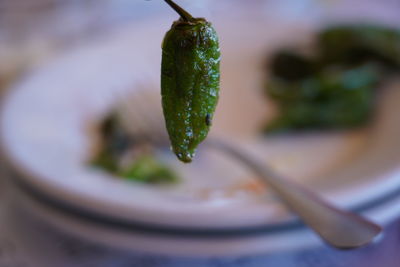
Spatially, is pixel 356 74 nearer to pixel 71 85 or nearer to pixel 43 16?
pixel 71 85

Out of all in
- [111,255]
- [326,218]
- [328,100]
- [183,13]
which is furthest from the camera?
[328,100]

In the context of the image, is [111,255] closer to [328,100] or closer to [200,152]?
[200,152]

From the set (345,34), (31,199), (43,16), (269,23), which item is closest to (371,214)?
(31,199)

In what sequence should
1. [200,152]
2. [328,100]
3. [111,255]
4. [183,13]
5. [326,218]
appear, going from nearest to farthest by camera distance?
[183,13]
[326,218]
[111,255]
[200,152]
[328,100]

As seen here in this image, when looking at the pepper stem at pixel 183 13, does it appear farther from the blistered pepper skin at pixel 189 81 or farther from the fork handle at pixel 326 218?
the fork handle at pixel 326 218

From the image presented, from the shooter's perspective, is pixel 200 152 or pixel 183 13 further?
pixel 200 152

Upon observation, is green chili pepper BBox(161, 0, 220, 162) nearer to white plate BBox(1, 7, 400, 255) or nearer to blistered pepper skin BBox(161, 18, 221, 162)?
blistered pepper skin BBox(161, 18, 221, 162)

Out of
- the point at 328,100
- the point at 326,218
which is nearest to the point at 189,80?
the point at 326,218
